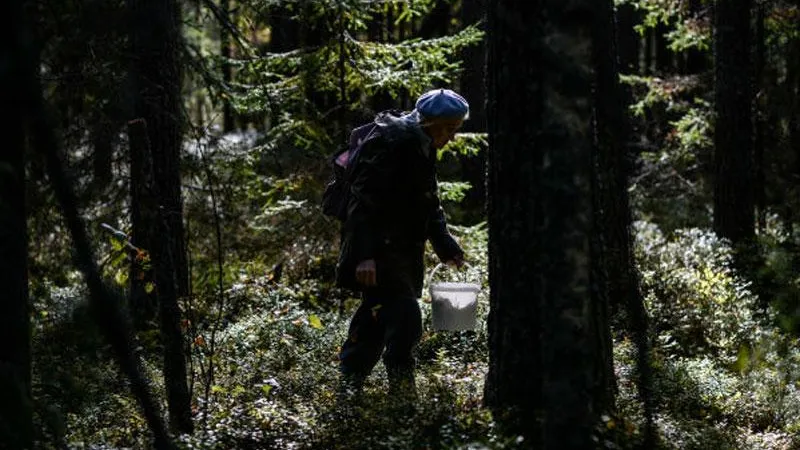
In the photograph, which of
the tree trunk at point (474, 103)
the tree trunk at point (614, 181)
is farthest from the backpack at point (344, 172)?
the tree trunk at point (474, 103)

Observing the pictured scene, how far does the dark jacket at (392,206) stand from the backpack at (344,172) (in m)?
0.09

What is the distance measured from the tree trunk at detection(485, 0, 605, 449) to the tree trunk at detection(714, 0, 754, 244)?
9517 millimetres

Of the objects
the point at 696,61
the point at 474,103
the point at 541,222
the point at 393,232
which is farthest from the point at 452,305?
the point at 696,61

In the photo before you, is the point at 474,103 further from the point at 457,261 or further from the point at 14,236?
the point at 14,236

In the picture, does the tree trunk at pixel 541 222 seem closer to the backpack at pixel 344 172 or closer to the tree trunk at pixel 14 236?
the backpack at pixel 344 172

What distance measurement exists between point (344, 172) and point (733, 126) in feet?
31.2

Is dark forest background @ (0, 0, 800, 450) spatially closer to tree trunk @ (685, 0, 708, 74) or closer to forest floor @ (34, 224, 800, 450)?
forest floor @ (34, 224, 800, 450)

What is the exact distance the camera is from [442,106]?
591 centimetres

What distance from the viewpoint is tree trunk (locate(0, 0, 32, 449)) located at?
2986 mm

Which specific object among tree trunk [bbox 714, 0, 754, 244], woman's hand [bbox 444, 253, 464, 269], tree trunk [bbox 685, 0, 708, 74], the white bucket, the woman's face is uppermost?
tree trunk [bbox 685, 0, 708, 74]

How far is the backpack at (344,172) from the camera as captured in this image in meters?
6.07

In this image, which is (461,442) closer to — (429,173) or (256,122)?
(429,173)

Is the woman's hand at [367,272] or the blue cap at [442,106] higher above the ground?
the blue cap at [442,106]

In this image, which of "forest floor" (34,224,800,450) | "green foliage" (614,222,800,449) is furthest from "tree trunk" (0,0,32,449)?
"green foliage" (614,222,800,449)
